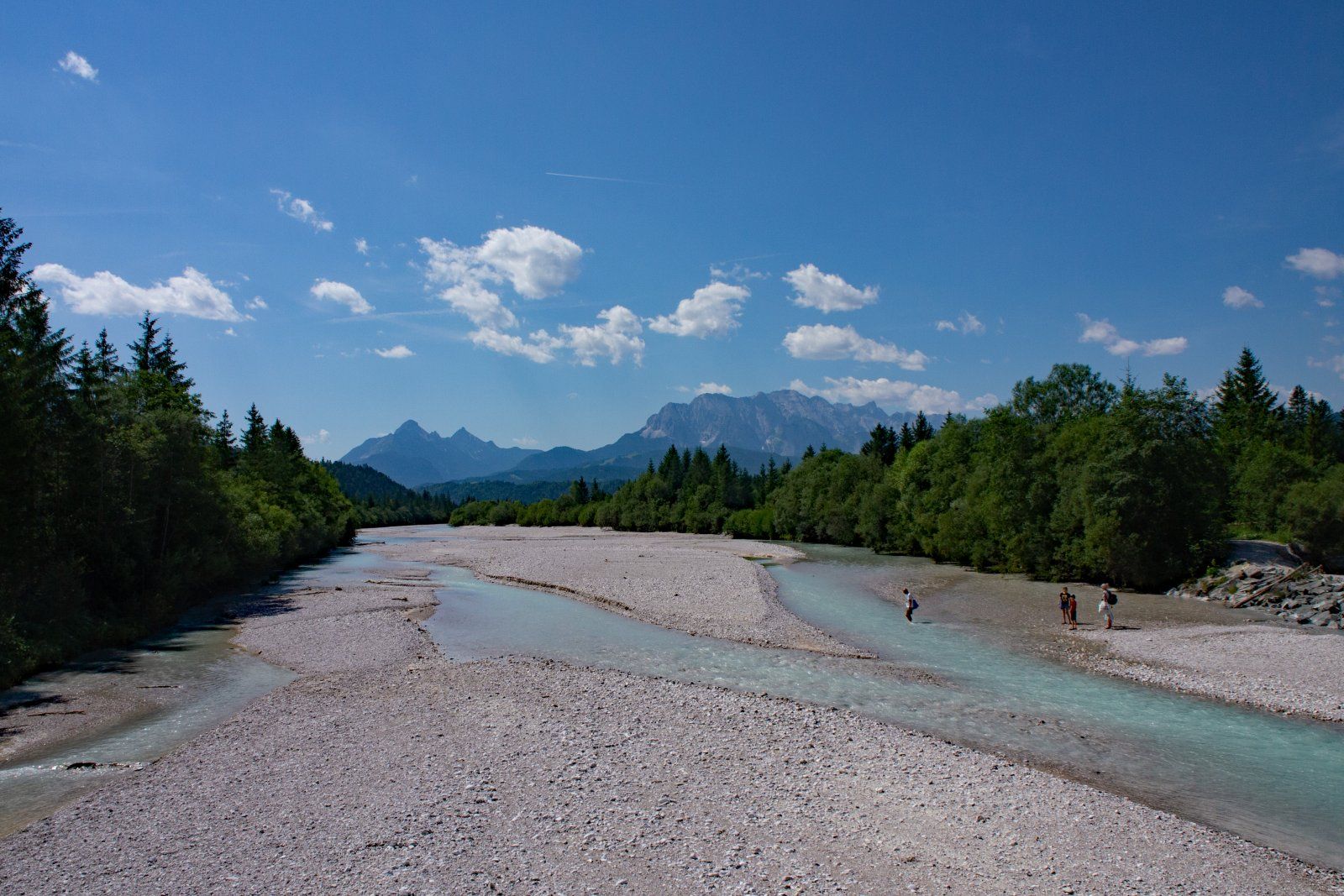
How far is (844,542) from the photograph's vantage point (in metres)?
92.6

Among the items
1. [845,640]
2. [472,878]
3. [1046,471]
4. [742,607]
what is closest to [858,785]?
[472,878]

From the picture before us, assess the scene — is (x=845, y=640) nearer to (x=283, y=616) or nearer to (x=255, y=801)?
(x=255, y=801)

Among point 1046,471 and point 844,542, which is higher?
point 1046,471

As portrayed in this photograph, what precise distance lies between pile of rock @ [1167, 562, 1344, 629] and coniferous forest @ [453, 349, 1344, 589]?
7.94 ft

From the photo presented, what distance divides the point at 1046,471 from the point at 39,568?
57.9m

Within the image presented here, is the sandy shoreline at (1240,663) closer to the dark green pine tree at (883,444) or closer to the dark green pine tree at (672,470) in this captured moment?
the dark green pine tree at (883,444)

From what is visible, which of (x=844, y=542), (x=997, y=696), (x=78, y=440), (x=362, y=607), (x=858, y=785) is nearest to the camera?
(x=858, y=785)

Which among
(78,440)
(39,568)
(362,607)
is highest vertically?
A: (78,440)

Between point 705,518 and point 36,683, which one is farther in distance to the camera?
point 705,518

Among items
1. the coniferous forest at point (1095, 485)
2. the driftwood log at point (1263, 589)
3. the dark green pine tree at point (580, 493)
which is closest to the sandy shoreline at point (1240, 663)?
the driftwood log at point (1263, 589)

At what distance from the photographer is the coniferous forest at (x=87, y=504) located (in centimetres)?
2283

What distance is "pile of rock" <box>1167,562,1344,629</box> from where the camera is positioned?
32.3m

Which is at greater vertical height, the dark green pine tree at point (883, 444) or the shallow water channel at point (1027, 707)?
the dark green pine tree at point (883, 444)

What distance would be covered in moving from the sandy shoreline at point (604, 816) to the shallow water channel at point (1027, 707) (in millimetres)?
1420
